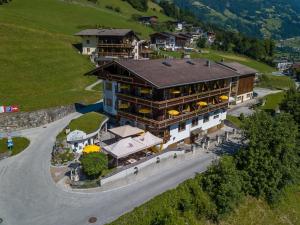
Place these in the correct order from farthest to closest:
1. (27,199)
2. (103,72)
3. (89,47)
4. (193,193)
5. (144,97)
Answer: (89,47), (103,72), (144,97), (193,193), (27,199)

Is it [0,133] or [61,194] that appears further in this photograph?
[0,133]

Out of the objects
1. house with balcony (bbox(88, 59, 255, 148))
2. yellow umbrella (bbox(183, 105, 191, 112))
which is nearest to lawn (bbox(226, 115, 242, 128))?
house with balcony (bbox(88, 59, 255, 148))

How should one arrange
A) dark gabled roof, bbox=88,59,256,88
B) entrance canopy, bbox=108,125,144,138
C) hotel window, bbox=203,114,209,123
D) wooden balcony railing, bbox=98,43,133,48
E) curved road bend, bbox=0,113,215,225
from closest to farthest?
curved road bend, bbox=0,113,215,225 < dark gabled roof, bbox=88,59,256,88 < entrance canopy, bbox=108,125,144,138 < hotel window, bbox=203,114,209,123 < wooden balcony railing, bbox=98,43,133,48

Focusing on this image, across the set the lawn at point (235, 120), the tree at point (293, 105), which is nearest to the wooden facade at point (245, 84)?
the lawn at point (235, 120)

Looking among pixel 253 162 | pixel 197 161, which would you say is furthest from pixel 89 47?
pixel 253 162

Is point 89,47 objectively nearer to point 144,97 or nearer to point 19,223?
point 144,97

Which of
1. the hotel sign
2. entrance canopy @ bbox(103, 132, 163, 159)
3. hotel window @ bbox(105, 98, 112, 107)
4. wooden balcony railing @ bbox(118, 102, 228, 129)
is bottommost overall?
entrance canopy @ bbox(103, 132, 163, 159)

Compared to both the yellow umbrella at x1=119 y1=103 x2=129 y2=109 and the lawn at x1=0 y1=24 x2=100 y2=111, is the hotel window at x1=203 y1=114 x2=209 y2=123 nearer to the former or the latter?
the yellow umbrella at x1=119 y1=103 x2=129 y2=109

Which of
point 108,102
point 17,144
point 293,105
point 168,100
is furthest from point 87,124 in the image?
point 293,105
